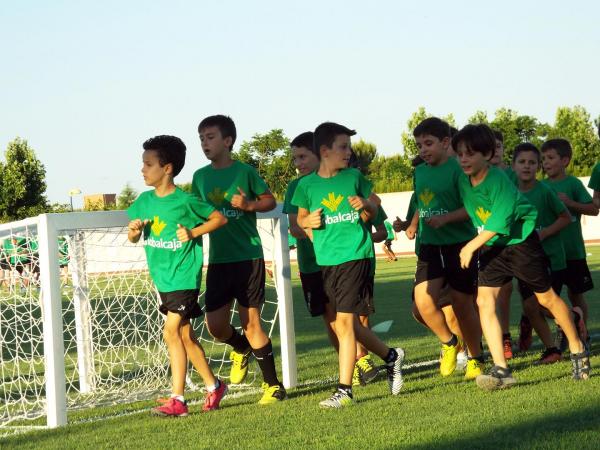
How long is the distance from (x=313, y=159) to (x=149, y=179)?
1607 millimetres

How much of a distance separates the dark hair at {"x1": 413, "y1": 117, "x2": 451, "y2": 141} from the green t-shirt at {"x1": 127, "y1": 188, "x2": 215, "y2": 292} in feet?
5.61

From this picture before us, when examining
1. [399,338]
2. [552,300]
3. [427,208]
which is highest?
[427,208]

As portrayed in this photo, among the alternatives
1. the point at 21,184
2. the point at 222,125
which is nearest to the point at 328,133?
the point at 222,125

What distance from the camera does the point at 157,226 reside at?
6.32 m

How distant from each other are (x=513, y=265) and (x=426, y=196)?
3.15ft

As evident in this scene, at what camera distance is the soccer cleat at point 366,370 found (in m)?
7.26

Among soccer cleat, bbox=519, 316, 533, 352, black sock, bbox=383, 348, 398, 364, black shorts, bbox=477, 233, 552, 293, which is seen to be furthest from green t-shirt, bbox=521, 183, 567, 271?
black sock, bbox=383, 348, 398, 364

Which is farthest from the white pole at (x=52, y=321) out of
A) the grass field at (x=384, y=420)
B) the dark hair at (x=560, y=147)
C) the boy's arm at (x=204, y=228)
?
the dark hair at (x=560, y=147)

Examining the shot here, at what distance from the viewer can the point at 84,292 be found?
7492mm

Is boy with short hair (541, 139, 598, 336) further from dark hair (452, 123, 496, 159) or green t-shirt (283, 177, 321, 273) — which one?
green t-shirt (283, 177, 321, 273)

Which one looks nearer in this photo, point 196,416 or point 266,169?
point 196,416

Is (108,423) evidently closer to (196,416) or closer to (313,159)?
(196,416)

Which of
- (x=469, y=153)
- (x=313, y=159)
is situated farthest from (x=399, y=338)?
(x=469, y=153)

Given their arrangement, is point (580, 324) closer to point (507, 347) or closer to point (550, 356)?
point (550, 356)
